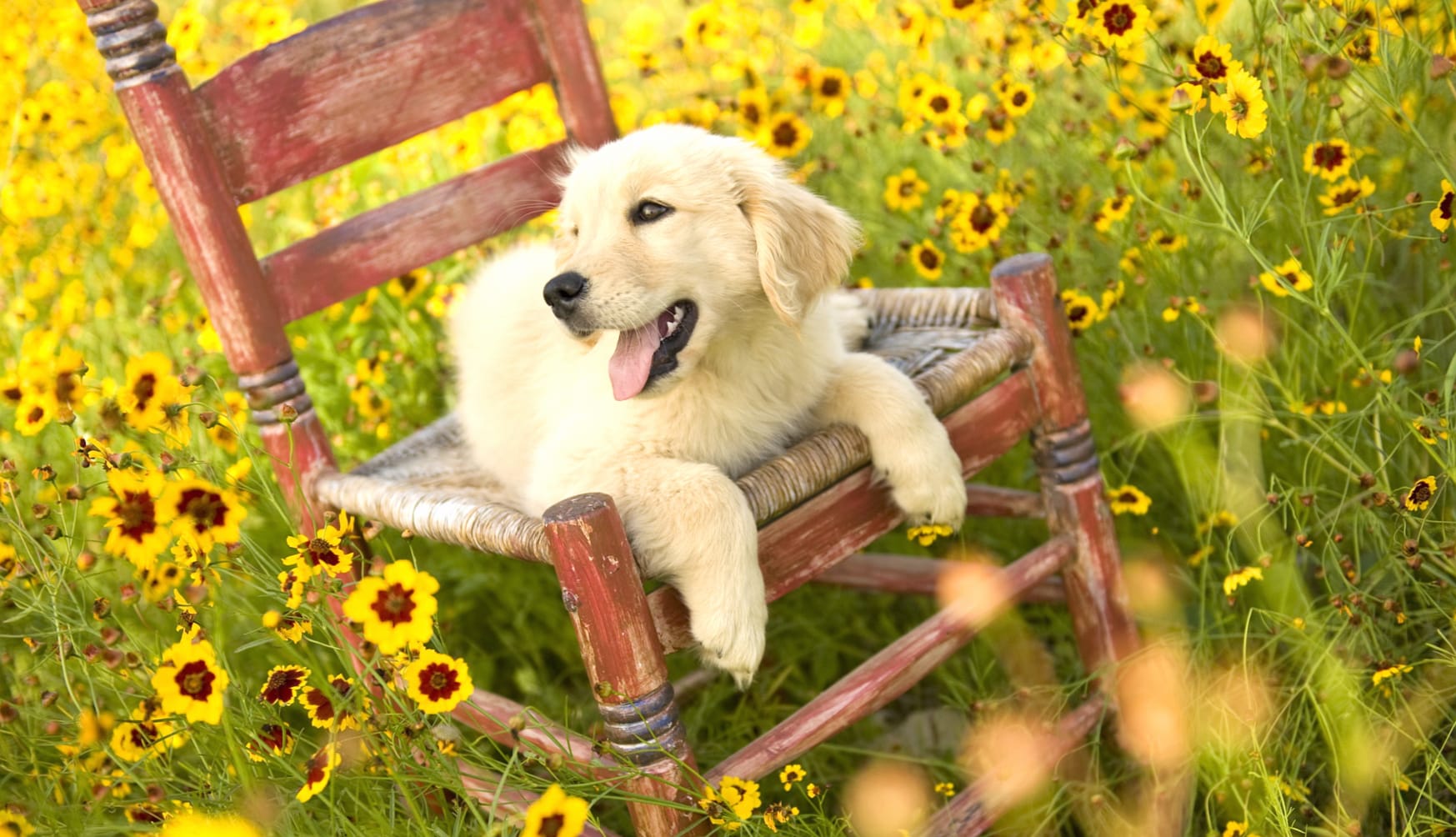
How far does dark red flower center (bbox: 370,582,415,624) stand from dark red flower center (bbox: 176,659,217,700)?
0.58 ft

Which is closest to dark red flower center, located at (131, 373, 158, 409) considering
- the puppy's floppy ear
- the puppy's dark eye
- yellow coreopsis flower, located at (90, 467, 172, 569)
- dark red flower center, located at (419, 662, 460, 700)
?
yellow coreopsis flower, located at (90, 467, 172, 569)

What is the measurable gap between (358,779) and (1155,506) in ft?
5.42

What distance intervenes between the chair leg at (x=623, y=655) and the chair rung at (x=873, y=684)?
0.34 feet

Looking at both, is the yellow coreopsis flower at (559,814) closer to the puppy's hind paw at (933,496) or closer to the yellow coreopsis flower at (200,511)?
the yellow coreopsis flower at (200,511)

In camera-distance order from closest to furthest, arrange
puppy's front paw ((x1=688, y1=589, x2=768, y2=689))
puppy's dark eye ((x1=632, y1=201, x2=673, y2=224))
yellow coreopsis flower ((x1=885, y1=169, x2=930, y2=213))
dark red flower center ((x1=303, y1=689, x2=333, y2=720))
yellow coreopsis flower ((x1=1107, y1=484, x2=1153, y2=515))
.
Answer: dark red flower center ((x1=303, y1=689, x2=333, y2=720)) < puppy's front paw ((x1=688, y1=589, x2=768, y2=689)) < puppy's dark eye ((x1=632, y1=201, x2=673, y2=224)) < yellow coreopsis flower ((x1=1107, y1=484, x2=1153, y2=515)) < yellow coreopsis flower ((x1=885, y1=169, x2=930, y2=213))

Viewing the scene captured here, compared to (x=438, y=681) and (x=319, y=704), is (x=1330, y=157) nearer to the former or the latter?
(x=438, y=681)

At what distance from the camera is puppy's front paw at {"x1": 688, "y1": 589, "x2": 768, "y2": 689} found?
5.31 ft

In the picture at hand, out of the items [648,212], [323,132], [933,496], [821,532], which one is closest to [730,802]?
[821,532]

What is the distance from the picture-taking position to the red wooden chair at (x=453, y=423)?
65.9 inches

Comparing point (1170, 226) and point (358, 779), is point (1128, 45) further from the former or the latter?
point (358, 779)

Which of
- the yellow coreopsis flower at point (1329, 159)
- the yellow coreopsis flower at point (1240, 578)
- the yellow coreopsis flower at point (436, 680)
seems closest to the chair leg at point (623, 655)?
the yellow coreopsis flower at point (436, 680)

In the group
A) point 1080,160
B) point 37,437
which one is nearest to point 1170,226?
point 1080,160

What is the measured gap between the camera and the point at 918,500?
186 cm

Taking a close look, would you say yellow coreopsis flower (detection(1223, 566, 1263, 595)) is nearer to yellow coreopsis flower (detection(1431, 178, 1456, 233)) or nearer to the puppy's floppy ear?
yellow coreopsis flower (detection(1431, 178, 1456, 233))
